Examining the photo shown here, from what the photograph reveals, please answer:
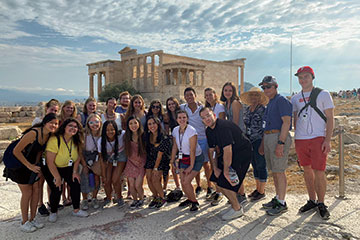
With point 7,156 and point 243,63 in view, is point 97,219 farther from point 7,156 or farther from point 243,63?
point 243,63

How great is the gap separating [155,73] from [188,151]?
110 feet

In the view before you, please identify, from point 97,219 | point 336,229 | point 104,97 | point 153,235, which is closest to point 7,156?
point 97,219

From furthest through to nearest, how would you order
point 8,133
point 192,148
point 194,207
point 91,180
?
1. point 8,133
2. point 91,180
3. point 194,207
4. point 192,148

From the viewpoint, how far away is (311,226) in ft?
12.2

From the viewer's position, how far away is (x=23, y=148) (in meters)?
3.78

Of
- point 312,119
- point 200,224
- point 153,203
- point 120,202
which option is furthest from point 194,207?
point 312,119

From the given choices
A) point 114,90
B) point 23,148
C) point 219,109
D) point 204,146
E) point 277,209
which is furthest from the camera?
point 114,90

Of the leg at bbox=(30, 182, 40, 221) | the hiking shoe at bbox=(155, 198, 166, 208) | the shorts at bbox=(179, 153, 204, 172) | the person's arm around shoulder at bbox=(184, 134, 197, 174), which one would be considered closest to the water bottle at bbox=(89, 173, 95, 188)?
the leg at bbox=(30, 182, 40, 221)

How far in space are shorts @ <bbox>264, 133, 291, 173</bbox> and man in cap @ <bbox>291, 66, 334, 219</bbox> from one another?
24 cm

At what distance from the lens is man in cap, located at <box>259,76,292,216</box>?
406cm

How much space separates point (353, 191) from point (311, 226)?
2230 millimetres

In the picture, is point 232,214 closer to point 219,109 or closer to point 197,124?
point 197,124

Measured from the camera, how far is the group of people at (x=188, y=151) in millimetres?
3984

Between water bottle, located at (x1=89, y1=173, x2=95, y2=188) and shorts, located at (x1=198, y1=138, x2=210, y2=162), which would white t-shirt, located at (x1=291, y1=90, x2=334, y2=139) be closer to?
shorts, located at (x1=198, y1=138, x2=210, y2=162)
